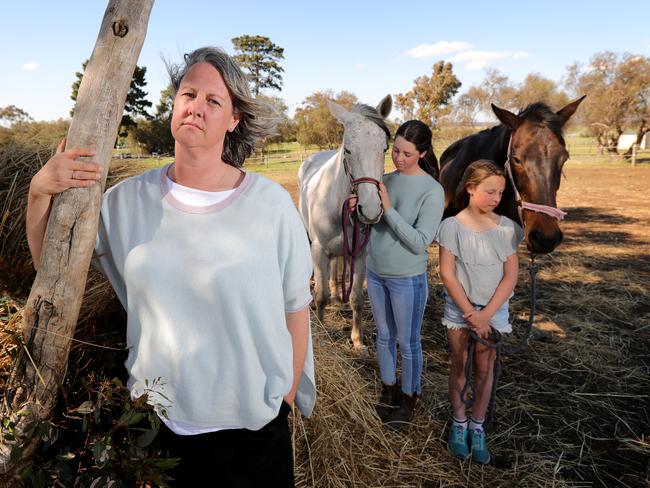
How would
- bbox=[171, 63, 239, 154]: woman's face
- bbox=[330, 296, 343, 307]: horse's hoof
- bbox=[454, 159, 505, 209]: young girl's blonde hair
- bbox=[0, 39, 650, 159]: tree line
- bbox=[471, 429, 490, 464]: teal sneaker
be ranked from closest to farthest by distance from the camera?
1. bbox=[171, 63, 239, 154]: woman's face
2. bbox=[454, 159, 505, 209]: young girl's blonde hair
3. bbox=[471, 429, 490, 464]: teal sneaker
4. bbox=[330, 296, 343, 307]: horse's hoof
5. bbox=[0, 39, 650, 159]: tree line

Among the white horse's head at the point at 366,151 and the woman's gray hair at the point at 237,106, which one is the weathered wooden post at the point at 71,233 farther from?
the white horse's head at the point at 366,151

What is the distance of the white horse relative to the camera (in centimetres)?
265

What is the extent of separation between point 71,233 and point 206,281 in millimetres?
395

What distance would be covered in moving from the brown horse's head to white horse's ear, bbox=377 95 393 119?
101 centimetres

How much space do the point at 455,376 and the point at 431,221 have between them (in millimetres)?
1063

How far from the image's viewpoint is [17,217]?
1.63 meters

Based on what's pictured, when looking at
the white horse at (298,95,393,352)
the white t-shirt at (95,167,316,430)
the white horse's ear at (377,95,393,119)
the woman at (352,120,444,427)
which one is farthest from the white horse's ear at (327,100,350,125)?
the white t-shirt at (95,167,316,430)

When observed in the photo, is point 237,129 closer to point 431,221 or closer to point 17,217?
point 17,217

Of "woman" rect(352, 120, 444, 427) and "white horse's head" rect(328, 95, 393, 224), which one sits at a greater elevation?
"white horse's head" rect(328, 95, 393, 224)

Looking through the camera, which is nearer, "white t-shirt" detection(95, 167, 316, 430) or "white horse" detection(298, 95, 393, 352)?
"white t-shirt" detection(95, 167, 316, 430)

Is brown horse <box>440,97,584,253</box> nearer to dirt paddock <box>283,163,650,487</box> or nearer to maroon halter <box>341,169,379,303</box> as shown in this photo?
maroon halter <box>341,169,379,303</box>

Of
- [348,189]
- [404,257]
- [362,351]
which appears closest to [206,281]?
[404,257]

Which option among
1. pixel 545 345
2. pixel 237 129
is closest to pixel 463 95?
pixel 545 345

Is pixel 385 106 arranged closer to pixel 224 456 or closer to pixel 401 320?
pixel 401 320
